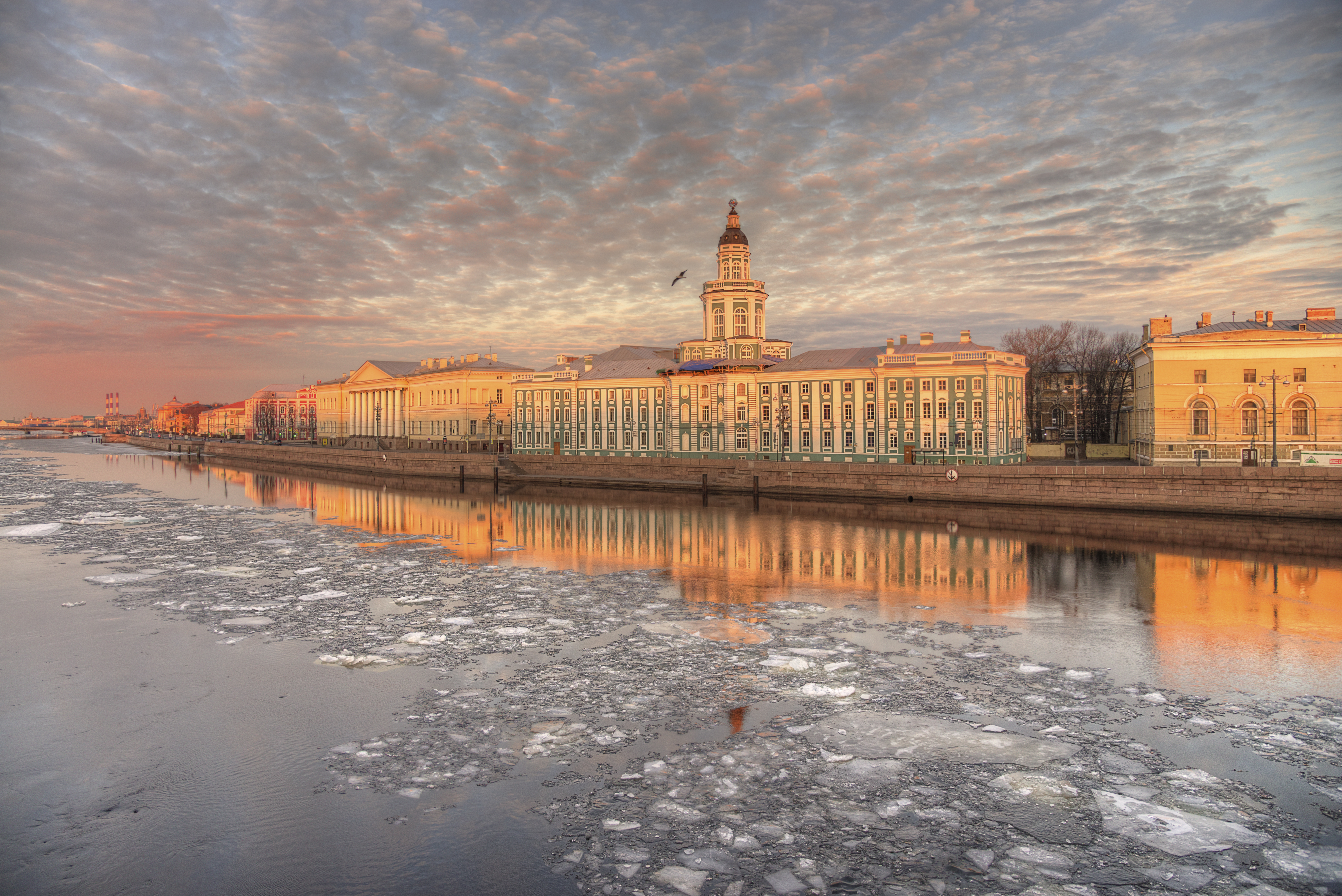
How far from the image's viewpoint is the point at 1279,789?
963 cm

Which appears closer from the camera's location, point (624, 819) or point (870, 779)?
point (624, 819)

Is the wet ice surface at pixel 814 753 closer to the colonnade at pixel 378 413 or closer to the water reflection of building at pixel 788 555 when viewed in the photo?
the water reflection of building at pixel 788 555

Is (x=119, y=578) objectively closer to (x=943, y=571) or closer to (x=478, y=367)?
(x=943, y=571)

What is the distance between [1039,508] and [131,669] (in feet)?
139

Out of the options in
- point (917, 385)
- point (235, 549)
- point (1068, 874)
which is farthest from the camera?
point (917, 385)

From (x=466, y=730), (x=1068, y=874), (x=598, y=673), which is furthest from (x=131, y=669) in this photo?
(x=1068, y=874)

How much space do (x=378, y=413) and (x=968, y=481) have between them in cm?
9059

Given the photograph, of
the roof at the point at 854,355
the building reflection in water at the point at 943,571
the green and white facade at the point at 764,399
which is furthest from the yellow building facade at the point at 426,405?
the building reflection in water at the point at 943,571

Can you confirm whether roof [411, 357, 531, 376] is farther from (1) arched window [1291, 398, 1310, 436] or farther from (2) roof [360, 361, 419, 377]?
(1) arched window [1291, 398, 1310, 436]

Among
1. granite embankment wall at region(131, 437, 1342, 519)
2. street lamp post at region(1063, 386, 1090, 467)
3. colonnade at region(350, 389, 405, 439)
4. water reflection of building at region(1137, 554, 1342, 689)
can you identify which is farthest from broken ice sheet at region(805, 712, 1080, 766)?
colonnade at region(350, 389, 405, 439)

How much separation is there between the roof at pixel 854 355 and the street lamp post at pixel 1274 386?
16925 millimetres

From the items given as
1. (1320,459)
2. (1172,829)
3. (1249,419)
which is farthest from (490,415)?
(1172,829)

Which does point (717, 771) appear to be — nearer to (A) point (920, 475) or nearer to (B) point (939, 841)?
(B) point (939, 841)

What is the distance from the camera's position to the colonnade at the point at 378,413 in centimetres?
11838
